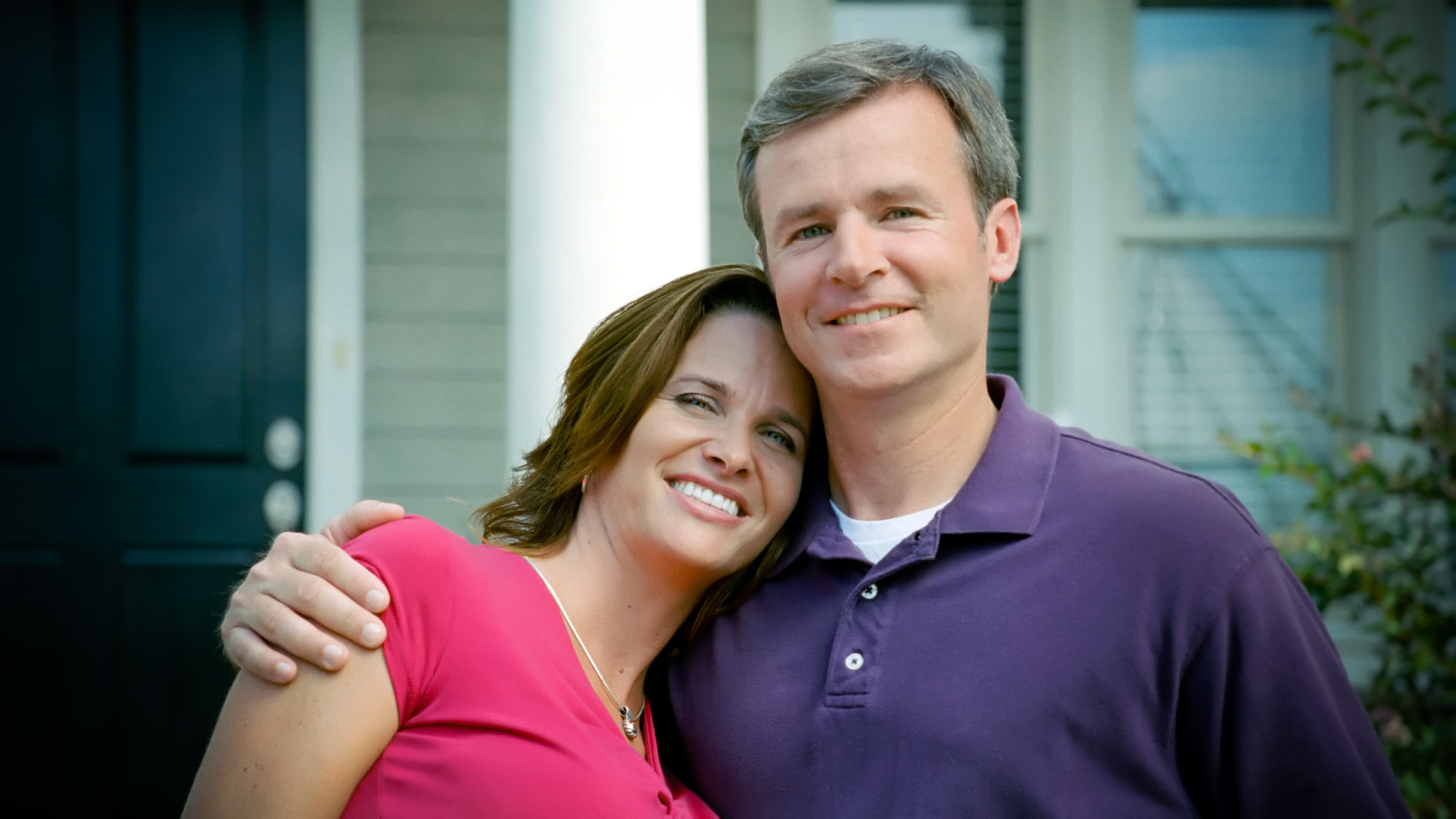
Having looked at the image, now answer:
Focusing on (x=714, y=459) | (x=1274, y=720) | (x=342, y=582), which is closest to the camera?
(x=1274, y=720)

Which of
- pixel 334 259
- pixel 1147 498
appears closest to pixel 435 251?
pixel 334 259

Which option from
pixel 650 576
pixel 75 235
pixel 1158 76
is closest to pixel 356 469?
pixel 75 235

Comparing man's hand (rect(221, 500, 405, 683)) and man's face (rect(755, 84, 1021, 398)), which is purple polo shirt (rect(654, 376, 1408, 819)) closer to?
man's face (rect(755, 84, 1021, 398))

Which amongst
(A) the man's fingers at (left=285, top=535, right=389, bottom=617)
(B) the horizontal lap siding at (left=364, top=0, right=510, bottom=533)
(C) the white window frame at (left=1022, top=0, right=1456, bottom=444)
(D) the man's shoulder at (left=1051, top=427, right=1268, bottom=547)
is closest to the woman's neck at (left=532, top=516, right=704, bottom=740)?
(A) the man's fingers at (left=285, top=535, right=389, bottom=617)

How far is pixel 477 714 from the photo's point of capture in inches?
56.9

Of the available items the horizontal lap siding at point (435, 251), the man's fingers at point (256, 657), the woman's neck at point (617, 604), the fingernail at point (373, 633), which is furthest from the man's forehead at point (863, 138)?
the horizontal lap siding at point (435, 251)

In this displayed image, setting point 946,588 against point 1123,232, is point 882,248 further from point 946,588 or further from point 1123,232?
point 1123,232

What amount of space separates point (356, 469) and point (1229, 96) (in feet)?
9.85

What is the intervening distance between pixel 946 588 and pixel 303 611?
2.64ft

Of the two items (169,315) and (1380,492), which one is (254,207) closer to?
(169,315)

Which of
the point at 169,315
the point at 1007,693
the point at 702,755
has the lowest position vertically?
the point at 702,755

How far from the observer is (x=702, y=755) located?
5.38 feet

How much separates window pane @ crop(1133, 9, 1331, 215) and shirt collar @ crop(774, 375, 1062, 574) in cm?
235

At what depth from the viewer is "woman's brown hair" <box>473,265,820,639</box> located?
1728 mm
